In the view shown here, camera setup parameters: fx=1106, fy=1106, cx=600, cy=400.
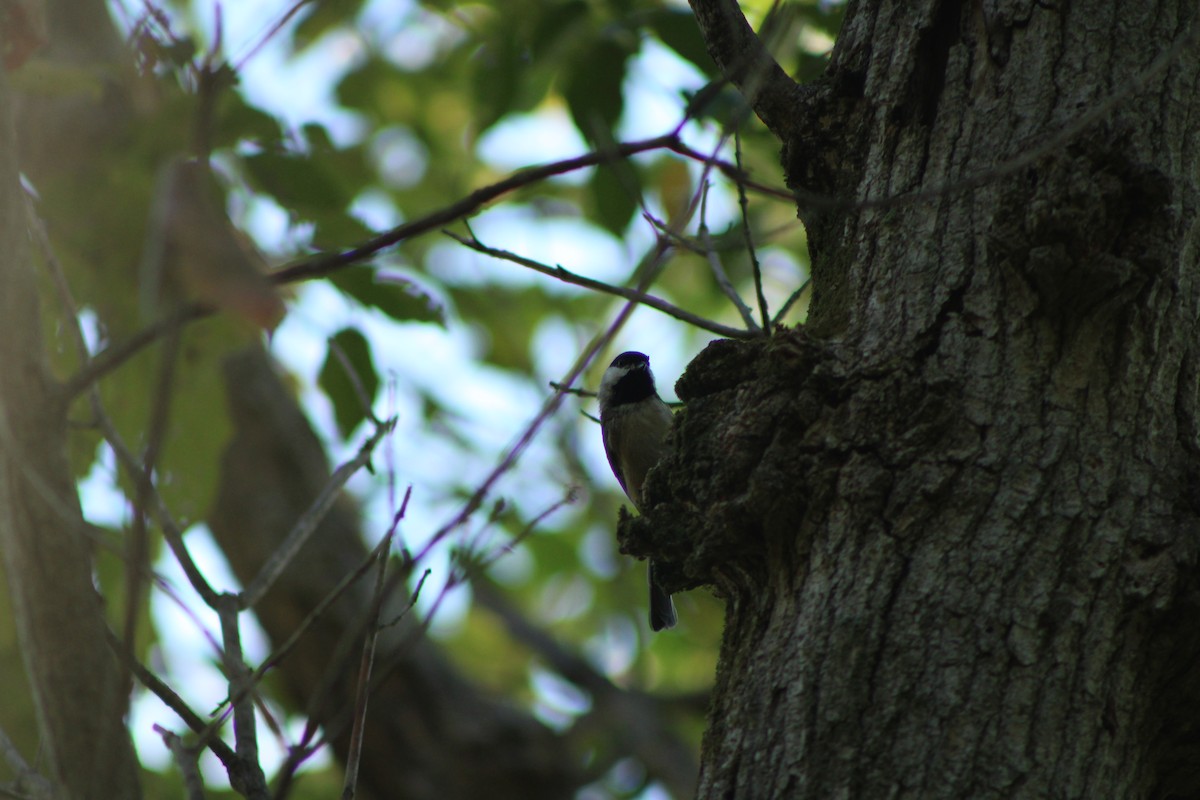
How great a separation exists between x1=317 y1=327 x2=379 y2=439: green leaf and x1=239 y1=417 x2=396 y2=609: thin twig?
614 mm

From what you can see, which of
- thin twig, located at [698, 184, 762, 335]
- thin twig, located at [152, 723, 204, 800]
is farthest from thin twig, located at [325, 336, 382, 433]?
thin twig, located at [152, 723, 204, 800]

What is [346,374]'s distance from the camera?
120 inches

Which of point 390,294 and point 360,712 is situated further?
point 390,294

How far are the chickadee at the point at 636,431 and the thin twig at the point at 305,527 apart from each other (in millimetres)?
2586

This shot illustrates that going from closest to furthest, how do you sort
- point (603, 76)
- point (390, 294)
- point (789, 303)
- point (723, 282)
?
point (723, 282) < point (789, 303) < point (390, 294) < point (603, 76)

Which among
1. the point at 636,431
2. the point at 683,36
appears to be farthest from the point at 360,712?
the point at 636,431

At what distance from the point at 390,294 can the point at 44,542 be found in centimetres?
151

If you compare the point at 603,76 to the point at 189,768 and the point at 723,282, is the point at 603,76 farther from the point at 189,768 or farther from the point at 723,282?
the point at 189,768

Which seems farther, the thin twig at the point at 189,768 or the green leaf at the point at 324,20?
the green leaf at the point at 324,20

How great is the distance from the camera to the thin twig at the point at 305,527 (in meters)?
2.13

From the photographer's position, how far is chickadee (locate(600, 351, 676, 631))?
505 cm

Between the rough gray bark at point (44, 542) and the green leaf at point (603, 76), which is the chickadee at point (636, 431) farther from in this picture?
the rough gray bark at point (44, 542)

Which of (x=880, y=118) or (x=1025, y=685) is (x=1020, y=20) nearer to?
(x=880, y=118)

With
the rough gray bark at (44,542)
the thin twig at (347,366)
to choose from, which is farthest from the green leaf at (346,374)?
the rough gray bark at (44,542)
